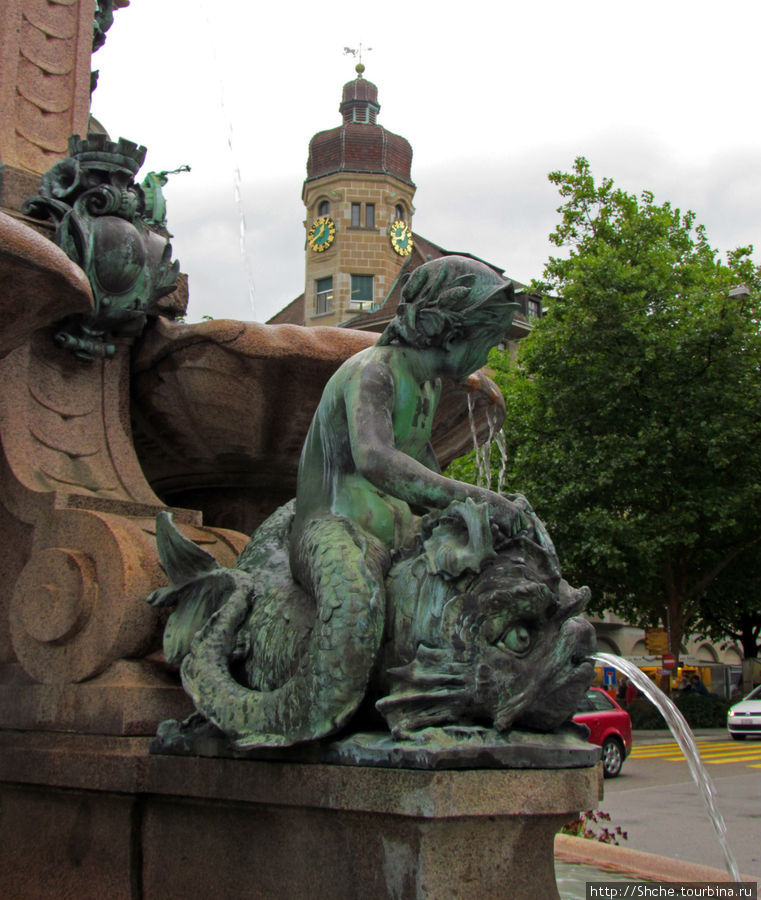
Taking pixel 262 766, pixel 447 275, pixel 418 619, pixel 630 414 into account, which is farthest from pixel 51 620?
pixel 630 414

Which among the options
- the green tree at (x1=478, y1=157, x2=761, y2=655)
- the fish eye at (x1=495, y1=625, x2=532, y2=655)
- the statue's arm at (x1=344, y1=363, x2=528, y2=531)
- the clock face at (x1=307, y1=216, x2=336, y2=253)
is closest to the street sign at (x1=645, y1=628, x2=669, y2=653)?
the green tree at (x1=478, y1=157, x2=761, y2=655)

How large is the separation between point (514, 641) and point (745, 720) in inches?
757

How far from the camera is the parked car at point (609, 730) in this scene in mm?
12312

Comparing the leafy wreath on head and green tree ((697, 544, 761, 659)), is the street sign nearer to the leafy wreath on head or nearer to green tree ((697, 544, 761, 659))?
green tree ((697, 544, 761, 659))

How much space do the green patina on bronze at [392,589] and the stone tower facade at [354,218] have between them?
45.4m

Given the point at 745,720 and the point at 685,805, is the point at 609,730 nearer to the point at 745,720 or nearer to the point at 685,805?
the point at 685,805

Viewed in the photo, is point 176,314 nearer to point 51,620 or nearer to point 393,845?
point 51,620

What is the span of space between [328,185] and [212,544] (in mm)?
51127

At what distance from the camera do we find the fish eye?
8.70 feet

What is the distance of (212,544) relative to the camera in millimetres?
4176

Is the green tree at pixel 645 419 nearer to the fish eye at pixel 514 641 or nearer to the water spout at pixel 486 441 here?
the water spout at pixel 486 441

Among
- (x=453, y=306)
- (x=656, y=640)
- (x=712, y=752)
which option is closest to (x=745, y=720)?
(x=712, y=752)

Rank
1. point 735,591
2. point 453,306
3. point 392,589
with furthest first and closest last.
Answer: point 735,591 → point 453,306 → point 392,589

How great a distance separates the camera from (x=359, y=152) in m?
53.9
